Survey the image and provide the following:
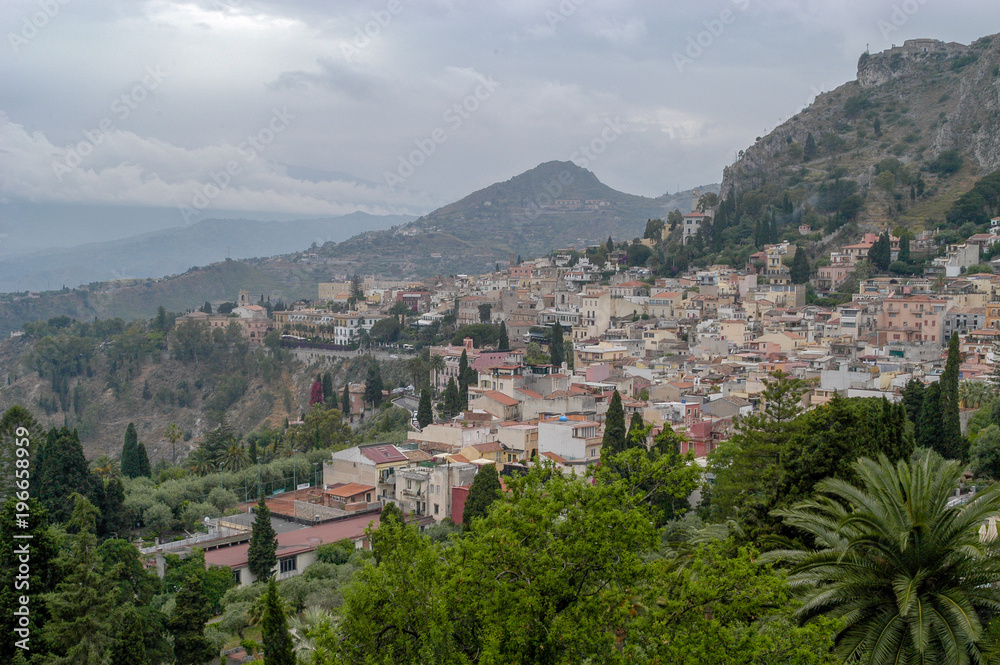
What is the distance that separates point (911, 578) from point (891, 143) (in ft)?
281

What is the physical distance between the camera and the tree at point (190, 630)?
16.1 meters

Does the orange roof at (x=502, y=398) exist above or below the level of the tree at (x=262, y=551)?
above

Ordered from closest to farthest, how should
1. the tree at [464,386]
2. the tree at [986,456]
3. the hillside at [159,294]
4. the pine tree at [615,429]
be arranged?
the tree at [986,456] → the pine tree at [615,429] → the tree at [464,386] → the hillside at [159,294]

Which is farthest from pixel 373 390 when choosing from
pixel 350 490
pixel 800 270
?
pixel 800 270

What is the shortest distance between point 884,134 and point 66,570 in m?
89.1

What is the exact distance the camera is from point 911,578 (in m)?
8.59

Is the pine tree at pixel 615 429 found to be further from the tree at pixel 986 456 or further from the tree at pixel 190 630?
the tree at pixel 190 630

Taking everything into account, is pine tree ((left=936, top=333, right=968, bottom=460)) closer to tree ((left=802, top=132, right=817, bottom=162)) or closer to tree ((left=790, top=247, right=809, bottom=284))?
tree ((left=790, top=247, right=809, bottom=284))

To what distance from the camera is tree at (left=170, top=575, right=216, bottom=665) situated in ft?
52.7

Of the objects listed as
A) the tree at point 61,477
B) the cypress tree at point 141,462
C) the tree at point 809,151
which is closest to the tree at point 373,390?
the cypress tree at point 141,462

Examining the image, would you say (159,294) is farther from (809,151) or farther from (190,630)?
(190,630)

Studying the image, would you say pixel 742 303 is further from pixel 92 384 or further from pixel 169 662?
pixel 92 384

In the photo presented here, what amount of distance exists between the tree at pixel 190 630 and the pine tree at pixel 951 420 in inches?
753

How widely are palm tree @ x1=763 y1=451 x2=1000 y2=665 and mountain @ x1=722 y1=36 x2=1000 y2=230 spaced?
62.5 m
